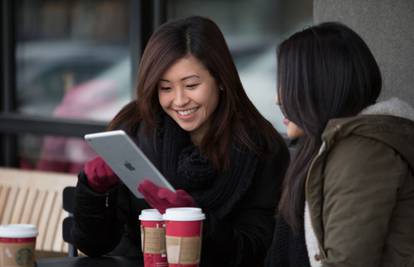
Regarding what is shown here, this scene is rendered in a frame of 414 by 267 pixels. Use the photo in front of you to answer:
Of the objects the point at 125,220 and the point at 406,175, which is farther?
the point at 125,220

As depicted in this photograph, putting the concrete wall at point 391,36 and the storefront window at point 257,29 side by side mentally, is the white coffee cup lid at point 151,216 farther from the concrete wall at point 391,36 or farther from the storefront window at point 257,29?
the storefront window at point 257,29

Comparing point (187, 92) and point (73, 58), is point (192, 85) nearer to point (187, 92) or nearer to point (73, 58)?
point (187, 92)

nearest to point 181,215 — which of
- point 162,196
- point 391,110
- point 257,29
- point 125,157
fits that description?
point 162,196

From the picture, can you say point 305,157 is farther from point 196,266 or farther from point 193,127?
point 193,127

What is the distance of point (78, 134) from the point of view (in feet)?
21.1

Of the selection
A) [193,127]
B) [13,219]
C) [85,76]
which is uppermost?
[193,127]

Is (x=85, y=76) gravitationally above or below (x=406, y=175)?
below

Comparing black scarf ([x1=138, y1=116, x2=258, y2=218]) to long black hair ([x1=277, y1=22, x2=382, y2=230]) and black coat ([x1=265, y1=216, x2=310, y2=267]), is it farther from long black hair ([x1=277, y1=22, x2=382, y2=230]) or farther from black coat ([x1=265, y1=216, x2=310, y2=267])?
long black hair ([x1=277, y1=22, x2=382, y2=230])

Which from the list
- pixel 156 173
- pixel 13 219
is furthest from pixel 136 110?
pixel 13 219

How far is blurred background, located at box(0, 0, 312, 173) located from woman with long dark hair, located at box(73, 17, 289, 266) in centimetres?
219

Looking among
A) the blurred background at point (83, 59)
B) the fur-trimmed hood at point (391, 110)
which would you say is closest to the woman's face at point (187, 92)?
the fur-trimmed hood at point (391, 110)

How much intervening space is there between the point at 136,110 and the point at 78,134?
2.66m

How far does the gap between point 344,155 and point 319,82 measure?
0.86 ft

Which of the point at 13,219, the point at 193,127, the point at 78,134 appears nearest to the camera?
the point at 193,127
